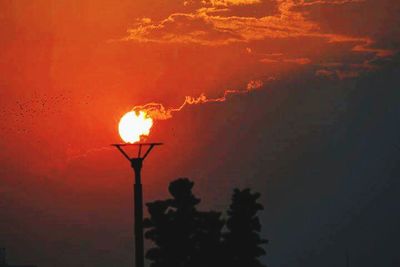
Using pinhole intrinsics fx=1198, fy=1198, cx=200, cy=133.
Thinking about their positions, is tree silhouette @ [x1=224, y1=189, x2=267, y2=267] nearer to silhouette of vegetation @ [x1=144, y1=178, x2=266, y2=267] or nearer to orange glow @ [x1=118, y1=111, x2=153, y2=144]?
silhouette of vegetation @ [x1=144, y1=178, x2=266, y2=267]

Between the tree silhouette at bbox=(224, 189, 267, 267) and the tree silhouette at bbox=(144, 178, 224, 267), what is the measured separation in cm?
133

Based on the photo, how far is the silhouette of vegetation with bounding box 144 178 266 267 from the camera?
140 ft

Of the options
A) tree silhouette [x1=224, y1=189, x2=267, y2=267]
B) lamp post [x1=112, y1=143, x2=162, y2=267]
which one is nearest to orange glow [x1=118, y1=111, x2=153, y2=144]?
lamp post [x1=112, y1=143, x2=162, y2=267]

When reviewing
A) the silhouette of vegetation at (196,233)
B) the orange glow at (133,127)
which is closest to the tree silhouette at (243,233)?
the silhouette of vegetation at (196,233)

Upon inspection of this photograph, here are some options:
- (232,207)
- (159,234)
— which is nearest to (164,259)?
(159,234)

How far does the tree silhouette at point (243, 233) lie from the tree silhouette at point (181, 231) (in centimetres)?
133

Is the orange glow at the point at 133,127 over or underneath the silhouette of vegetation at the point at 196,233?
over

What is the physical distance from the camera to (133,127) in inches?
1697

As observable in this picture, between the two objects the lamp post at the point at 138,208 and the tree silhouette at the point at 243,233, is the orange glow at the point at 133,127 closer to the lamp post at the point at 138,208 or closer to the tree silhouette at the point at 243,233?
the lamp post at the point at 138,208

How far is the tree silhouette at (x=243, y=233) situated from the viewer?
1763 inches

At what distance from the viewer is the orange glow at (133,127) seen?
4306 cm

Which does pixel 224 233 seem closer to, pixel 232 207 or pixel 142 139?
pixel 232 207

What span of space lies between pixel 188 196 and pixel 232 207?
120 inches

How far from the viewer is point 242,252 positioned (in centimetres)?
4475
